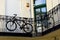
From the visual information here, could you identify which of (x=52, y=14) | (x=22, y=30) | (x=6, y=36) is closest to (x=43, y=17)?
(x=52, y=14)

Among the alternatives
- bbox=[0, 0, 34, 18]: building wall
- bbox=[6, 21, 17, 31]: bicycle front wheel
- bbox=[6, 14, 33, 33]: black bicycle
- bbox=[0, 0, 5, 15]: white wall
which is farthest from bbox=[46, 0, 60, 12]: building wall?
bbox=[0, 0, 5, 15]: white wall

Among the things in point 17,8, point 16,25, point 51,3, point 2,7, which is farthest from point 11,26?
point 51,3

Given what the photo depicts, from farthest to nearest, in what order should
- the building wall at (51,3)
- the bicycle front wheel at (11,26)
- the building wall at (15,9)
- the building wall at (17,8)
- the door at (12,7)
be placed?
the door at (12,7) < the building wall at (17,8) < the building wall at (15,9) < the building wall at (51,3) < the bicycle front wheel at (11,26)

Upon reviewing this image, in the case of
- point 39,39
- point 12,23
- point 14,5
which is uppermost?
point 14,5

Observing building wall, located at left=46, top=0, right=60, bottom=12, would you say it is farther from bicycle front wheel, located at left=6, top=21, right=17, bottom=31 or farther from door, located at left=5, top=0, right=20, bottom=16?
bicycle front wheel, located at left=6, top=21, right=17, bottom=31

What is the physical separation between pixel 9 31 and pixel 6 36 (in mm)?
680

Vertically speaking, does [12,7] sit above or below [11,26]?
above

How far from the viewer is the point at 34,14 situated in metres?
15.0

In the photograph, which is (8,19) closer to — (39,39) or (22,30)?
(22,30)

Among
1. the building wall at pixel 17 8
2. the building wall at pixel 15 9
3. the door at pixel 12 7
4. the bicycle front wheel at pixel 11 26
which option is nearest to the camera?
the bicycle front wheel at pixel 11 26

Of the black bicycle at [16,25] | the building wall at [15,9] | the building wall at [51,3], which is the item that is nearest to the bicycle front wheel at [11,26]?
the black bicycle at [16,25]

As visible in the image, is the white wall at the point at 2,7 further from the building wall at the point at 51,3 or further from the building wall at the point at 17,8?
the building wall at the point at 51,3

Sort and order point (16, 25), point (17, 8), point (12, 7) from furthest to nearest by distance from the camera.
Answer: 1. point (17, 8)
2. point (12, 7)
3. point (16, 25)

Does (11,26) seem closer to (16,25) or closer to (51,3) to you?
(16,25)
